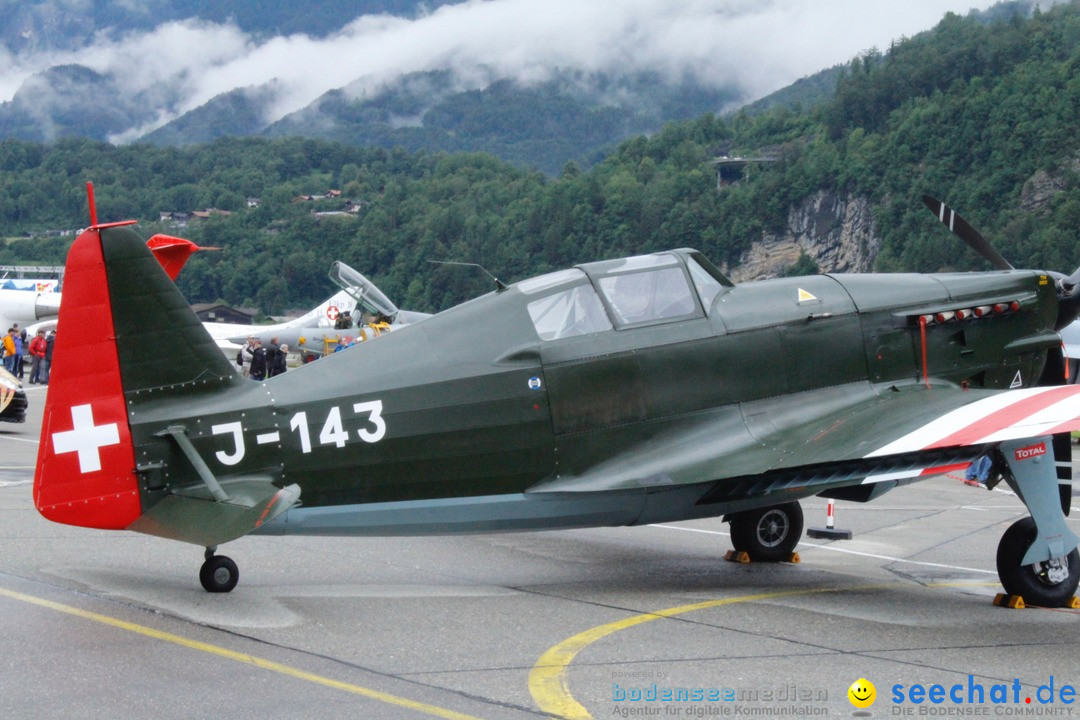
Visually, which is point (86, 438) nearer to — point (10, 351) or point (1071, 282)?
point (1071, 282)

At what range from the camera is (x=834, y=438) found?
8.78 m

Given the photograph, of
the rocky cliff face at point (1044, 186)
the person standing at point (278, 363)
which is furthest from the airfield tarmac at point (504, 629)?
the rocky cliff face at point (1044, 186)

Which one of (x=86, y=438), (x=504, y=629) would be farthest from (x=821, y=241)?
(x=86, y=438)

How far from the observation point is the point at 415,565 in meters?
9.78

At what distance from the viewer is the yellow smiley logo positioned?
611cm

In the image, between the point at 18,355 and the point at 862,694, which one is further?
the point at 18,355

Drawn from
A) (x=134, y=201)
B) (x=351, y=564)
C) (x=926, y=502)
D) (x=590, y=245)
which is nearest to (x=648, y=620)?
(x=351, y=564)

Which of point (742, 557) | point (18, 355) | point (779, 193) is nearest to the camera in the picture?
point (742, 557)

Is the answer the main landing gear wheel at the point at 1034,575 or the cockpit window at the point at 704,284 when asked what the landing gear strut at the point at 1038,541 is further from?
the cockpit window at the point at 704,284

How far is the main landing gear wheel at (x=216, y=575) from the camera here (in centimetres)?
828

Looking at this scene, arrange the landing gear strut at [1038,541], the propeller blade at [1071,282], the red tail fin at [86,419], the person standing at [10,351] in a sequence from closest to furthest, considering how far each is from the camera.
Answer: the red tail fin at [86,419], the landing gear strut at [1038,541], the propeller blade at [1071,282], the person standing at [10,351]

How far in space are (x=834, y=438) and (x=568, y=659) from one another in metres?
2.92

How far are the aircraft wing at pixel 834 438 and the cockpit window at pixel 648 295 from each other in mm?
841

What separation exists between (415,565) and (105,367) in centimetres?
312
